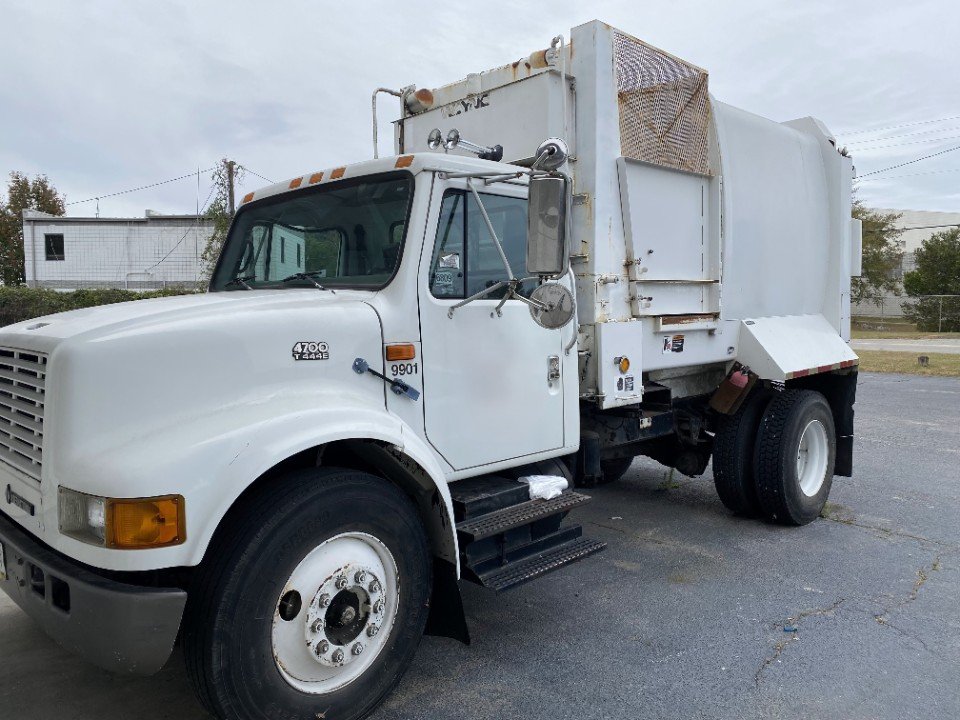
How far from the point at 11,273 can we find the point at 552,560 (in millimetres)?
36735

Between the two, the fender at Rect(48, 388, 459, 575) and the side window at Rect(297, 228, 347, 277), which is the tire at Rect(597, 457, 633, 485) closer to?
the side window at Rect(297, 228, 347, 277)

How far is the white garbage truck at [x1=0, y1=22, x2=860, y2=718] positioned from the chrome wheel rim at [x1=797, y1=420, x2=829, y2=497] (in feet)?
1.05

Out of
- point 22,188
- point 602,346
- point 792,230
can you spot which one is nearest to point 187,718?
point 602,346


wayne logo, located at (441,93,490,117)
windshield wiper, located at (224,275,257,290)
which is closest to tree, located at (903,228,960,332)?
wayne logo, located at (441,93,490,117)

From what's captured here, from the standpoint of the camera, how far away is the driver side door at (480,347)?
3.44 m

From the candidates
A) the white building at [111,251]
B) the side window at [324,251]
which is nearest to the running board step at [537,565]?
the side window at [324,251]

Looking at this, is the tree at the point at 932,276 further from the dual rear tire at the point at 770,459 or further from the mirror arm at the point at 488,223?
the mirror arm at the point at 488,223

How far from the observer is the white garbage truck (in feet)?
8.48

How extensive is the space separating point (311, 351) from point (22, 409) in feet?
3.61

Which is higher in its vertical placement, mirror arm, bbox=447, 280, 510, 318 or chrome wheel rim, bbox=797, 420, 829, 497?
mirror arm, bbox=447, 280, 510, 318

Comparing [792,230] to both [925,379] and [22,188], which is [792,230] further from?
[22,188]

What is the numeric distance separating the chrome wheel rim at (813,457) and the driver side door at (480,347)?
3046 millimetres

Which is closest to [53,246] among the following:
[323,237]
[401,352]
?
[323,237]

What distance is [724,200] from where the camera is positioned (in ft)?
17.3
